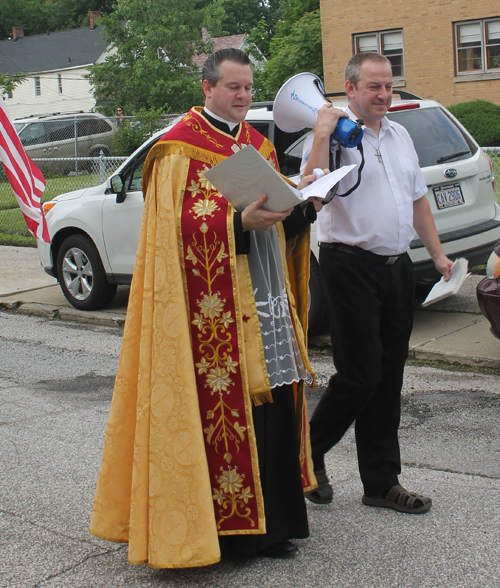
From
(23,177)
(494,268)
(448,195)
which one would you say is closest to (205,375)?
(494,268)

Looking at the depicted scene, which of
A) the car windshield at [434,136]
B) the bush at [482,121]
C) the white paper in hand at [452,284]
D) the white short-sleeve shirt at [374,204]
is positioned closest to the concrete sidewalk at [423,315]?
the car windshield at [434,136]

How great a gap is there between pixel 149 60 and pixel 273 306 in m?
38.0

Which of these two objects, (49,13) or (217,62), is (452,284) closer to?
(217,62)

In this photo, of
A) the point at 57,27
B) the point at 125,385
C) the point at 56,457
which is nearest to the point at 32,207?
the point at 56,457

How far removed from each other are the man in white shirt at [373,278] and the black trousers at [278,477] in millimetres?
480

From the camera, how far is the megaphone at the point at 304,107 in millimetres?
3205

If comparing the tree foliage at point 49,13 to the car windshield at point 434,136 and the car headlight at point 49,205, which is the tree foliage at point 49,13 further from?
the car windshield at point 434,136

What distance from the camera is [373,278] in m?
3.47

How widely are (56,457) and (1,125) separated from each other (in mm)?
2523

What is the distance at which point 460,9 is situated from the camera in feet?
77.2

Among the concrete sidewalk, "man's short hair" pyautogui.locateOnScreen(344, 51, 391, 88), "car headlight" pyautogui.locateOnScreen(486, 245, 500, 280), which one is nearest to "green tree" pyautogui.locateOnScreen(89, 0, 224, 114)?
the concrete sidewalk

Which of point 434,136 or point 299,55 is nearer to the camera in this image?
point 434,136

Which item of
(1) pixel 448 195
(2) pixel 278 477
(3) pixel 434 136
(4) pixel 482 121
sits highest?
(4) pixel 482 121

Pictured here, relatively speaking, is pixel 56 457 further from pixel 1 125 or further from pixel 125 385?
pixel 1 125
